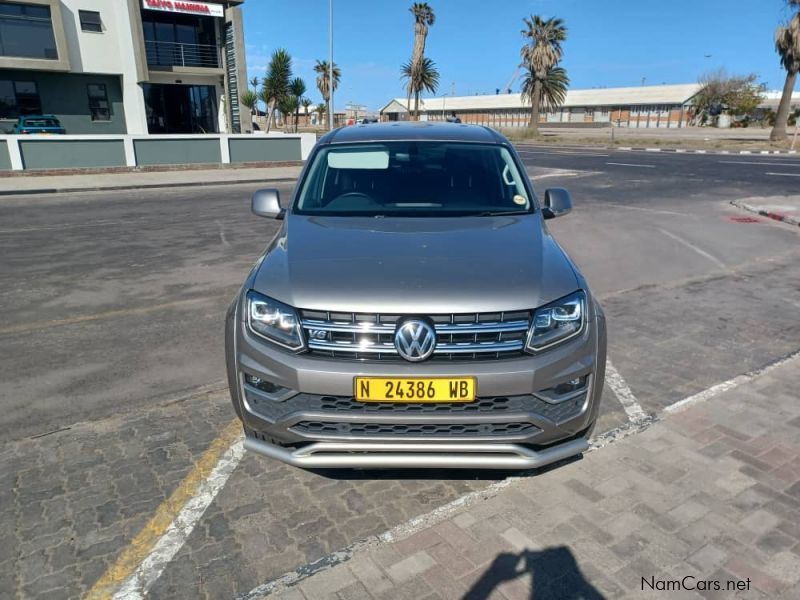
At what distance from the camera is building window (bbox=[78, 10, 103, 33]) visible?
1070 inches

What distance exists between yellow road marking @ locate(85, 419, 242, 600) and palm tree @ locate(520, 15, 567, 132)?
54437mm

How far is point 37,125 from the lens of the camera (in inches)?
945

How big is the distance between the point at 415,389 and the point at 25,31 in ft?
104

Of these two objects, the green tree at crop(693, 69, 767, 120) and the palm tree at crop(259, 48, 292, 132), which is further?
the green tree at crop(693, 69, 767, 120)

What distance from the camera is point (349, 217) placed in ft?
11.8

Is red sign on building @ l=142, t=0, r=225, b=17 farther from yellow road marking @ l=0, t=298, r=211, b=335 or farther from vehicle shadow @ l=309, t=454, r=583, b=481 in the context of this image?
vehicle shadow @ l=309, t=454, r=583, b=481

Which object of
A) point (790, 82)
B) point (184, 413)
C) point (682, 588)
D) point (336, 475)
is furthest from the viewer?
point (790, 82)

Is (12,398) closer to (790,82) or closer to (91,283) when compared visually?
(91,283)

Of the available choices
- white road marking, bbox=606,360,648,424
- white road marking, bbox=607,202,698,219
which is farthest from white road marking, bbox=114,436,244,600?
white road marking, bbox=607,202,698,219

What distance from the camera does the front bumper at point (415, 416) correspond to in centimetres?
250

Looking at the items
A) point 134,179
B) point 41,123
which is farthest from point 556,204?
point 41,123

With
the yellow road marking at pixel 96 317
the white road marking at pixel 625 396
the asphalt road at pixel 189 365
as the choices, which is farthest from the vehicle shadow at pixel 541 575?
the yellow road marking at pixel 96 317

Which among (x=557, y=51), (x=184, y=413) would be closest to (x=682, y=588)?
(x=184, y=413)

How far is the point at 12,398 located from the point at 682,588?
4479mm
